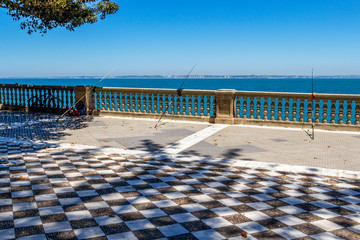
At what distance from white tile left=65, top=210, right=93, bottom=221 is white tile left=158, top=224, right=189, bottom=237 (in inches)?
39.5

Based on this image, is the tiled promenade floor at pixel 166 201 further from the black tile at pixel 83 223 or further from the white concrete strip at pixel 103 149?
the white concrete strip at pixel 103 149

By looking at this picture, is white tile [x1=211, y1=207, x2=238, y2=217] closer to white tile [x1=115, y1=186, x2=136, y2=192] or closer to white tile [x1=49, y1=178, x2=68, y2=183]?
white tile [x1=115, y1=186, x2=136, y2=192]

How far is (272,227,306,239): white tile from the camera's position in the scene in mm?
3951

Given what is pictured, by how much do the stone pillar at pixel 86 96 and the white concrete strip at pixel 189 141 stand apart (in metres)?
6.41

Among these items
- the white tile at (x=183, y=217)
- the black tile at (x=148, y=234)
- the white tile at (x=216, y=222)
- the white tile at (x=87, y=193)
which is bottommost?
the white tile at (x=216, y=222)

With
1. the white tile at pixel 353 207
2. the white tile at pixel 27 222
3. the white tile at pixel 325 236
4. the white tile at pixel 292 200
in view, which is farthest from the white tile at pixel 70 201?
the white tile at pixel 353 207

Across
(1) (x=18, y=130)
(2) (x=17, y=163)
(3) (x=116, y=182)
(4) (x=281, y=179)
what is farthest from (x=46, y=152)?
(4) (x=281, y=179)

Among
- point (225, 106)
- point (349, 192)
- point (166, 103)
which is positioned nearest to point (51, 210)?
point (349, 192)

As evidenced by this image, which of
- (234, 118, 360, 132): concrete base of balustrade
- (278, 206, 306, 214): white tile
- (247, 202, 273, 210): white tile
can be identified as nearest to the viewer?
(278, 206, 306, 214): white tile

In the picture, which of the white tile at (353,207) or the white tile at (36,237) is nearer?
the white tile at (36,237)

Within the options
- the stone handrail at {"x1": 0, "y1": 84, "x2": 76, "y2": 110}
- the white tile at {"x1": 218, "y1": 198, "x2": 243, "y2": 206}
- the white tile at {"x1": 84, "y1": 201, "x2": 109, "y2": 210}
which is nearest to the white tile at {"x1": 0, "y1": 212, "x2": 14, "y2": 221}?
the white tile at {"x1": 84, "y1": 201, "x2": 109, "y2": 210}

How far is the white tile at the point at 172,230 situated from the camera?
3980 mm

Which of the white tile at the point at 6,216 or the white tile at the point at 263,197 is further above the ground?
the white tile at the point at 6,216

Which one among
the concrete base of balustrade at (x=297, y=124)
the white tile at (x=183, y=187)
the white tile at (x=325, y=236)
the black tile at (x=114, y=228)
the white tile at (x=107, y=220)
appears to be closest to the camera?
the white tile at (x=325, y=236)
